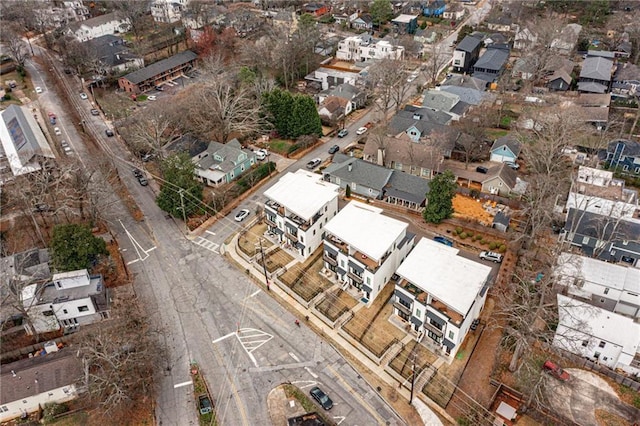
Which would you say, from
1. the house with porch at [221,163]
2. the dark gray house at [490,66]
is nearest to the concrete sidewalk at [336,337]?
the house with porch at [221,163]

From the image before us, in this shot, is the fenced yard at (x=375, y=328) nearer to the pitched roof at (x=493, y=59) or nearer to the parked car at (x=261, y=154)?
the parked car at (x=261, y=154)

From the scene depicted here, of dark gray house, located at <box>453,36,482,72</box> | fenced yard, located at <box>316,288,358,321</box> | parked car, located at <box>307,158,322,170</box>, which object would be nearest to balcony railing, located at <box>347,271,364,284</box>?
fenced yard, located at <box>316,288,358,321</box>

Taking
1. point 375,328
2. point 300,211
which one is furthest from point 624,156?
point 300,211

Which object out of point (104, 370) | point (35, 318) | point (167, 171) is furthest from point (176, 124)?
point (104, 370)

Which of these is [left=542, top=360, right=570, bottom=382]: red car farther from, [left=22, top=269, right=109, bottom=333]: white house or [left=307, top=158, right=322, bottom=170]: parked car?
[left=22, top=269, right=109, bottom=333]: white house

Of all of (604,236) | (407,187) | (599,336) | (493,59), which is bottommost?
(599,336)

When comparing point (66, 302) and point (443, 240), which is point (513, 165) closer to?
point (443, 240)

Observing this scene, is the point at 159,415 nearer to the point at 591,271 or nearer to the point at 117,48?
the point at 591,271
